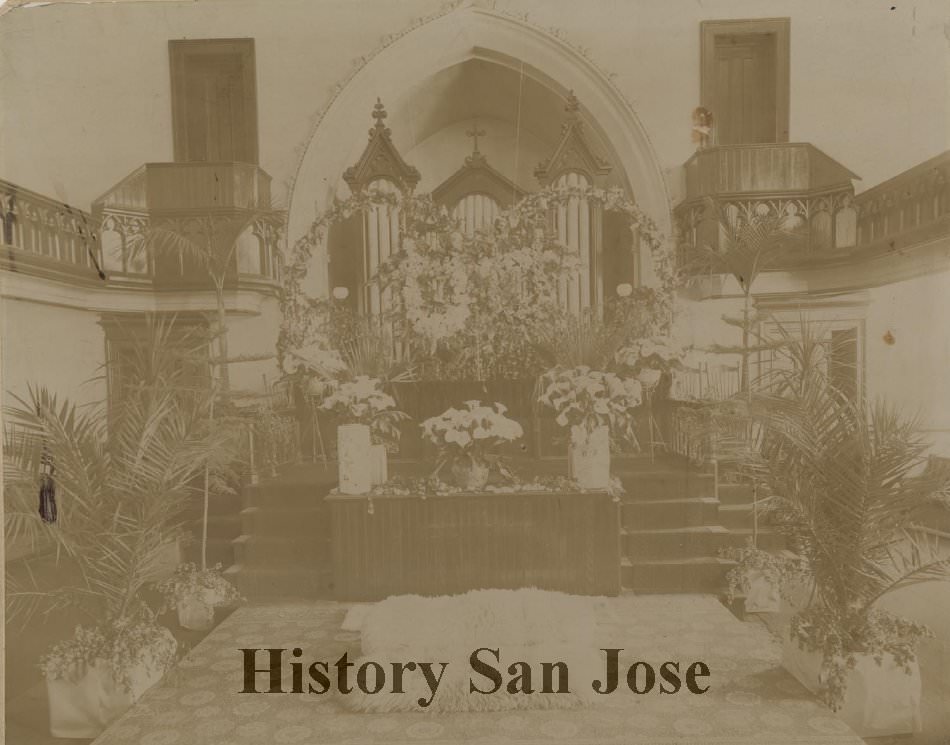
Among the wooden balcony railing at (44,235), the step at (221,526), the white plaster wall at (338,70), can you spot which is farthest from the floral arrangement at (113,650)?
the white plaster wall at (338,70)

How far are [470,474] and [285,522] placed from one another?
0.97 meters

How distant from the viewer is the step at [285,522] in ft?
11.6

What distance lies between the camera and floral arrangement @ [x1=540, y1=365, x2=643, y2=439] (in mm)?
3438

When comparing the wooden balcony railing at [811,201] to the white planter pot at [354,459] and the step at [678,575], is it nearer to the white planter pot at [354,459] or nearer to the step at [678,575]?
the step at [678,575]

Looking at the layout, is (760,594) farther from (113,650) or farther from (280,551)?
(113,650)

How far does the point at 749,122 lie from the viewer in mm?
3324

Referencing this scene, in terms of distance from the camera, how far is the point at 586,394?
3.45 meters

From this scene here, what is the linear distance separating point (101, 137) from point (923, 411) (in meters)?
4.12

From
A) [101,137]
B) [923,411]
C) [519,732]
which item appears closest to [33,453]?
[101,137]

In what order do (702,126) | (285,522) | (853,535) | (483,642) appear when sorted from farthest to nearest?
(285,522)
(702,126)
(483,642)
(853,535)

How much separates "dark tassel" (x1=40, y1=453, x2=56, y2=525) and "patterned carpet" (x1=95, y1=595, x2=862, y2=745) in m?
0.94

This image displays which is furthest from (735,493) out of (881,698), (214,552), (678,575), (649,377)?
(214,552)

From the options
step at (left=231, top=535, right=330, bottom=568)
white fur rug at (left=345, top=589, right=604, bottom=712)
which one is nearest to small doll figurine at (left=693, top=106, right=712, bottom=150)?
white fur rug at (left=345, top=589, right=604, bottom=712)

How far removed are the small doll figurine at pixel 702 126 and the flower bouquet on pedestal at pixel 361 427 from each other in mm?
1932
